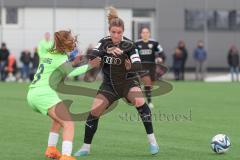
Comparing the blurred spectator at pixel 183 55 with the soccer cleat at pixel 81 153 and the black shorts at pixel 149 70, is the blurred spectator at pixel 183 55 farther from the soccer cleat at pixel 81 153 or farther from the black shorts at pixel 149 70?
the soccer cleat at pixel 81 153

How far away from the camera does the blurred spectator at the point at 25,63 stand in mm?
33750

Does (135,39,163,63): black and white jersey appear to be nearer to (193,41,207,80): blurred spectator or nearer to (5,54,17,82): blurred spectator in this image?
(5,54,17,82): blurred spectator

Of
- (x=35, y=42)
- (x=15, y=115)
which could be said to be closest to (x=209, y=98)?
(x=15, y=115)

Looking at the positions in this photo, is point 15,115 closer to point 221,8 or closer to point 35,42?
point 35,42

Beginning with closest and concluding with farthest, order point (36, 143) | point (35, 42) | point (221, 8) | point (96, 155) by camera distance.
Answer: point (96, 155), point (36, 143), point (35, 42), point (221, 8)

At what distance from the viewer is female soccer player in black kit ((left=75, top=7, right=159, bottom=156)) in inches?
396

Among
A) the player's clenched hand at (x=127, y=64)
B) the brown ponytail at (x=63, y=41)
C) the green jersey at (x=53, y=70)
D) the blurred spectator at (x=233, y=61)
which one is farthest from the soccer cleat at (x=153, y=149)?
the blurred spectator at (x=233, y=61)

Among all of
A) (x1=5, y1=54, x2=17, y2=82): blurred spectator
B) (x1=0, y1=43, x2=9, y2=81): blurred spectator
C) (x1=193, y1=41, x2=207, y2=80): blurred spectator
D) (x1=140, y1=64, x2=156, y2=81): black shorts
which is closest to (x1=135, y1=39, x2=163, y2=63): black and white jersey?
(x1=140, y1=64, x2=156, y2=81): black shorts

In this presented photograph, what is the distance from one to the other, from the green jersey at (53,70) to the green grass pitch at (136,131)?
1.31 meters

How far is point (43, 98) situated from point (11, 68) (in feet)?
83.2

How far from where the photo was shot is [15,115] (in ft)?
53.1

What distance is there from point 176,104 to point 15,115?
17.7ft

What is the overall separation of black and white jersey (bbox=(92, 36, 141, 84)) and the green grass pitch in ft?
3.84

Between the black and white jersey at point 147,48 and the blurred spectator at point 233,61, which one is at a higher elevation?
the black and white jersey at point 147,48
